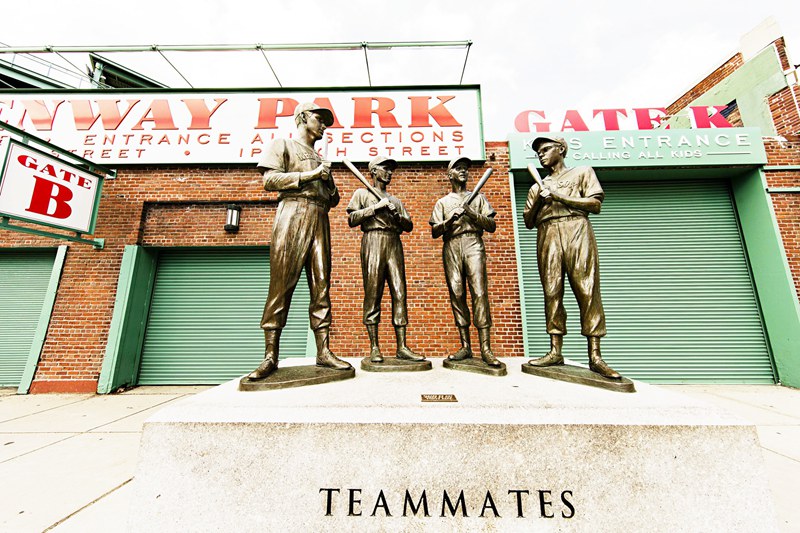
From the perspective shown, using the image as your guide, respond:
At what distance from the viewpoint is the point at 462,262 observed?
10.7 ft

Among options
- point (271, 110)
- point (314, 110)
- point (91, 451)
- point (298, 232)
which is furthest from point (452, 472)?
point (271, 110)

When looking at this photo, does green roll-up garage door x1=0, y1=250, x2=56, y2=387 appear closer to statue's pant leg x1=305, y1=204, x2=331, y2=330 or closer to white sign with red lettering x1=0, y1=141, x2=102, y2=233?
white sign with red lettering x1=0, y1=141, x2=102, y2=233

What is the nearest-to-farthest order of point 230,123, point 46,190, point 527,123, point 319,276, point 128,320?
point 319,276
point 46,190
point 128,320
point 230,123
point 527,123

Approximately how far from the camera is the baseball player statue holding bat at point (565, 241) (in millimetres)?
2721

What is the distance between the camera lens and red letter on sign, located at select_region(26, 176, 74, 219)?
5250 millimetres

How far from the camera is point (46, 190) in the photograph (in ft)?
17.6

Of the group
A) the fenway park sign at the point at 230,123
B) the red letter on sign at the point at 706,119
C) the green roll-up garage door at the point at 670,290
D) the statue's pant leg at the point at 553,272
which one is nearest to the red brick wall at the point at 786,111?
the red letter on sign at the point at 706,119

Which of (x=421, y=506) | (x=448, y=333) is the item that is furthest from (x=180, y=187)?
(x=421, y=506)

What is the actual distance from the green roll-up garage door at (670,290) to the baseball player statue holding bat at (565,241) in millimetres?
3404

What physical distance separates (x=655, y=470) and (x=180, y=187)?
26.7 feet

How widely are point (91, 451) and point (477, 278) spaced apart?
→ 4278 millimetres

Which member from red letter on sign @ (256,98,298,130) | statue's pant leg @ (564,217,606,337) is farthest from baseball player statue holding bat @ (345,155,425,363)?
red letter on sign @ (256,98,298,130)

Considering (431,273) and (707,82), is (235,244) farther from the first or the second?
(707,82)

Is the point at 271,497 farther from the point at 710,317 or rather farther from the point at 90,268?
the point at 710,317
